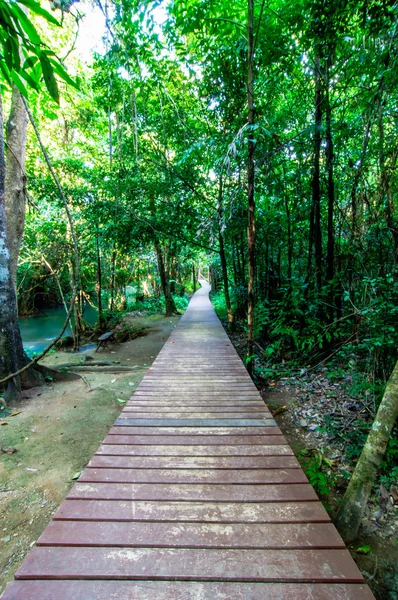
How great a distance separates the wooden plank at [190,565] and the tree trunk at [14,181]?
482 cm

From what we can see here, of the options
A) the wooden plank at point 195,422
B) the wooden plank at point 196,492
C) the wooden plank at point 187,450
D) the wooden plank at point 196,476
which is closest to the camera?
the wooden plank at point 196,492

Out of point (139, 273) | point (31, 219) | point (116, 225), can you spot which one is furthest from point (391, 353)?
point (139, 273)

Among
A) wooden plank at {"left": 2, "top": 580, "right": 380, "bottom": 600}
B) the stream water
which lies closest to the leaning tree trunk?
wooden plank at {"left": 2, "top": 580, "right": 380, "bottom": 600}

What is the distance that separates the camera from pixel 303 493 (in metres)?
1.71

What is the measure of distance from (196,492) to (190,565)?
1.51 ft

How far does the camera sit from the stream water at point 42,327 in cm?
1302

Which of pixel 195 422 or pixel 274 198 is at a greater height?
pixel 274 198

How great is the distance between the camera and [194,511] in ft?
5.21

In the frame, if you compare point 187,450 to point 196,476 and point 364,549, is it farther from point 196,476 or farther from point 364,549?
point 364,549

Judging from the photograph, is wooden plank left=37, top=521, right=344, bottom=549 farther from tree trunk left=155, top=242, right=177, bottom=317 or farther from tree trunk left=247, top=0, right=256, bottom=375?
tree trunk left=155, top=242, right=177, bottom=317

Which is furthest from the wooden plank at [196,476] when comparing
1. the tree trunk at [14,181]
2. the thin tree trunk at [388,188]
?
the tree trunk at [14,181]

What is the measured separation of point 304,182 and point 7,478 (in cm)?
632

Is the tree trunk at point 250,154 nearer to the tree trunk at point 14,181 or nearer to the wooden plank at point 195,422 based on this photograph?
the wooden plank at point 195,422

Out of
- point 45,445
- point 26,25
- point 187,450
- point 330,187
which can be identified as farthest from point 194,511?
point 330,187
